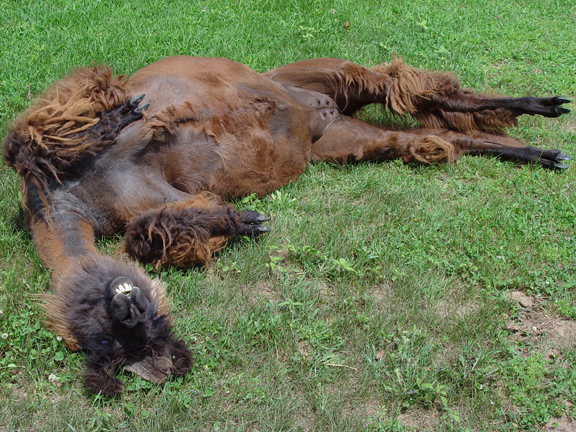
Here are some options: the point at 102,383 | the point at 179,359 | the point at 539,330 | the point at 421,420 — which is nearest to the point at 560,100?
the point at 539,330

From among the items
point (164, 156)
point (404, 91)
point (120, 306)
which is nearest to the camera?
point (120, 306)

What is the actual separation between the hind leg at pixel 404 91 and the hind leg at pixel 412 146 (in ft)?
0.52

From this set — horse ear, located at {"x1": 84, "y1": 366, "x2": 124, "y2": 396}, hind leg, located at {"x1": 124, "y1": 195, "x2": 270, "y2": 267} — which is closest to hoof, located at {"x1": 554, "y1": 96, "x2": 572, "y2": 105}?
hind leg, located at {"x1": 124, "y1": 195, "x2": 270, "y2": 267}

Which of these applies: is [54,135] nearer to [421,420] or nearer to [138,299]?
[138,299]

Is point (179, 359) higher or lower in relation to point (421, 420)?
higher

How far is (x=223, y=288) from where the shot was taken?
331 cm

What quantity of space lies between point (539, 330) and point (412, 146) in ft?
6.61

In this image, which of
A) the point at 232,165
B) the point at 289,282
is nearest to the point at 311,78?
the point at 232,165

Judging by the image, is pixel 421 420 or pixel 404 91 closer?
pixel 421 420

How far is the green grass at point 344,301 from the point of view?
263cm

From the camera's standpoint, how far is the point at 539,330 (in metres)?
3.11

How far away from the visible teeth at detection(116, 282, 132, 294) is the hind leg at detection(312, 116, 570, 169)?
2.35 metres

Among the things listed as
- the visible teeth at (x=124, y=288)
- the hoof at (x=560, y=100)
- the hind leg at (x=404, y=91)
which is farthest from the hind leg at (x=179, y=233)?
the hoof at (x=560, y=100)

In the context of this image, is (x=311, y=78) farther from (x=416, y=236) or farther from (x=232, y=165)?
(x=416, y=236)
